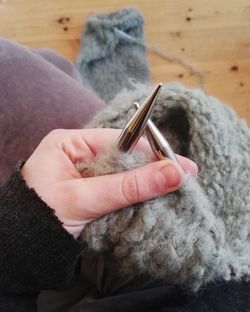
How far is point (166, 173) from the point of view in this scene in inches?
18.6

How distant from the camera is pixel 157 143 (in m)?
0.49

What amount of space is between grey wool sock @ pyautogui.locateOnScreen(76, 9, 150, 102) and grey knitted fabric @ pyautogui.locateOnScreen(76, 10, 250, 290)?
0.51 metres

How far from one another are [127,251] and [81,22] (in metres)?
0.85

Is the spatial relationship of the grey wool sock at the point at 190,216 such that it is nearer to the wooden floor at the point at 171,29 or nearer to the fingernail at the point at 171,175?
the fingernail at the point at 171,175

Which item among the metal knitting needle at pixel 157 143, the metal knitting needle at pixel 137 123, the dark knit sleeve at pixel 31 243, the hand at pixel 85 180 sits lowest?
the dark knit sleeve at pixel 31 243

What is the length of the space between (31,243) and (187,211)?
0.58 feet

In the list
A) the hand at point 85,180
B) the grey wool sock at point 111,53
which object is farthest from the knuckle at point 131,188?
the grey wool sock at point 111,53

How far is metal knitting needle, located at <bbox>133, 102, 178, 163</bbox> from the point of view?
1.59ft

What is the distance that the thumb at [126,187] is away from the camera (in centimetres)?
48

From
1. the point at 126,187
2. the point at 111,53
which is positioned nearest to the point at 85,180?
the point at 126,187

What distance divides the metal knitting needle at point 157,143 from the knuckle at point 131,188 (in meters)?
0.04

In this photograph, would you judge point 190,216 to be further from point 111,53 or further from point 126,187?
point 111,53

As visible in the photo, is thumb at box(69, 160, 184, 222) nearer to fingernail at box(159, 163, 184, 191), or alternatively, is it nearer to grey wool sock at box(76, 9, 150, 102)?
fingernail at box(159, 163, 184, 191)

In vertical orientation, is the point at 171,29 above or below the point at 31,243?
above
